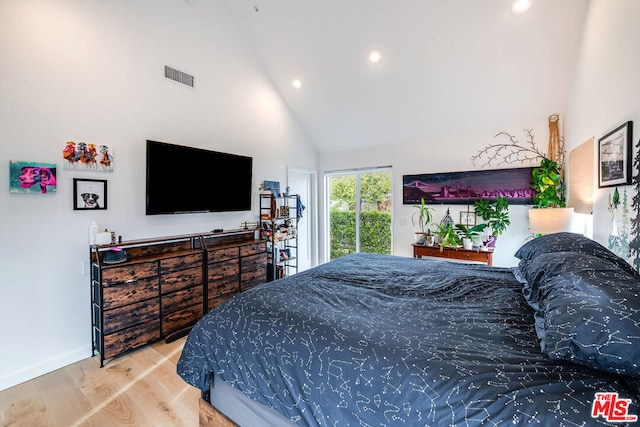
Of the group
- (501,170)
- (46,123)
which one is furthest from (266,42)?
(501,170)

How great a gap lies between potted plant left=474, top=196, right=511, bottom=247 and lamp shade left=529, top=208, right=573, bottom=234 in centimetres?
107

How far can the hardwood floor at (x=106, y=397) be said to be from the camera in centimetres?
190

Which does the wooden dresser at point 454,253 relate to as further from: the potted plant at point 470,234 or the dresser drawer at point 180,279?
the dresser drawer at point 180,279

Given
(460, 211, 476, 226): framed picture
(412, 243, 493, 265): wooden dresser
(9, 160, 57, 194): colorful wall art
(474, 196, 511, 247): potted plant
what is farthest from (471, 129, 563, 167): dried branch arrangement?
(9, 160, 57, 194): colorful wall art

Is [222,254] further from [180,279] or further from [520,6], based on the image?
[520,6]

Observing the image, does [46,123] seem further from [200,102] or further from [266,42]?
[266,42]

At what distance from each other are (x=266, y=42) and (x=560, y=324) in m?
4.38

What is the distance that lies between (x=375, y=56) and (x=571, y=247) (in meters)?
2.95

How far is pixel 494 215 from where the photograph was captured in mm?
3875

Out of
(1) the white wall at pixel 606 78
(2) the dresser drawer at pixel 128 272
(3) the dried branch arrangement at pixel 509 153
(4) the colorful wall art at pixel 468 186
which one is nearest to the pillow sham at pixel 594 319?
(1) the white wall at pixel 606 78

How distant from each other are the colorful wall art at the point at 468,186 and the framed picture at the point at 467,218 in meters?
0.17

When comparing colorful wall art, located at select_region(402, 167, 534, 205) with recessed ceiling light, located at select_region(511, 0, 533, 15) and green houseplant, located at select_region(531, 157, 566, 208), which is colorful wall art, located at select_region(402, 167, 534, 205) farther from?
recessed ceiling light, located at select_region(511, 0, 533, 15)

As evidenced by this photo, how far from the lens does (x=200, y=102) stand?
3.60 m

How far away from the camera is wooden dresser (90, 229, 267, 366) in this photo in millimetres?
2535
